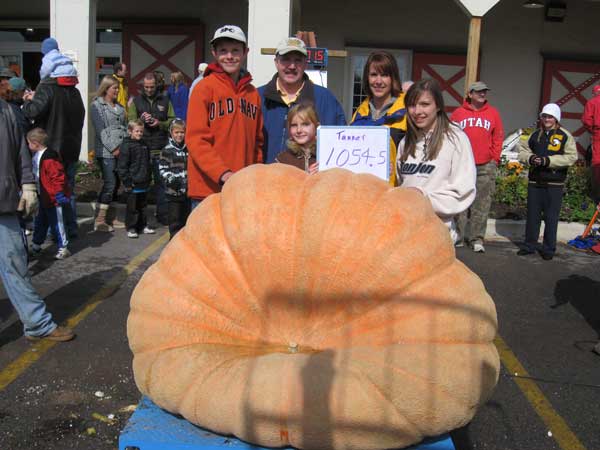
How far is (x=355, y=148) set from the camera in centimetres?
350

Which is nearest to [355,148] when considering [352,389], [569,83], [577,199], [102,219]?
[352,389]

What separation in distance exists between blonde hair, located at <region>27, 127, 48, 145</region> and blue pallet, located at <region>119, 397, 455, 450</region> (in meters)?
4.92

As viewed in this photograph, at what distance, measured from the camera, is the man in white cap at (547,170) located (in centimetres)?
744

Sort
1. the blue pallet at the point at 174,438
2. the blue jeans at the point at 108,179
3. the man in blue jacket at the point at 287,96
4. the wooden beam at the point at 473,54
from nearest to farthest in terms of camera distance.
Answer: the blue pallet at the point at 174,438 → the man in blue jacket at the point at 287,96 → the blue jeans at the point at 108,179 → the wooden beam at the point at 473,54

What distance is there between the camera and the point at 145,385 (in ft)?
8.48

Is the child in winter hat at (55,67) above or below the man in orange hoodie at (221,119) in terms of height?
above

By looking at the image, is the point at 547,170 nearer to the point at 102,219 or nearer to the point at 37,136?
the point at 102,219

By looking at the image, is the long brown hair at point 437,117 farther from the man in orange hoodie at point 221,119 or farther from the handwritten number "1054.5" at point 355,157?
the man in orange hoodie at point 221,119

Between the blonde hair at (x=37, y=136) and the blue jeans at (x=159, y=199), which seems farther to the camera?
the blue jeans at (x=159, y=199)

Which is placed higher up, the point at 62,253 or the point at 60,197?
the point at 60,197

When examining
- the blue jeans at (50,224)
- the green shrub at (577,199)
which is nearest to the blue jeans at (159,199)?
the blue jeans at (50,224)

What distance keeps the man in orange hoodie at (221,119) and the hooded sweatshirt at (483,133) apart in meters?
4.60

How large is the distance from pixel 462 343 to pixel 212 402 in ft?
3.42

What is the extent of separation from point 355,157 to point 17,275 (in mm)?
2618
